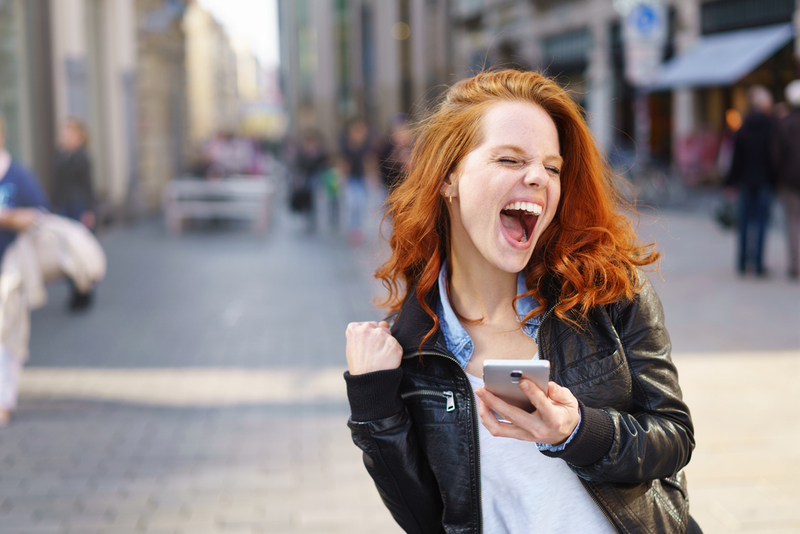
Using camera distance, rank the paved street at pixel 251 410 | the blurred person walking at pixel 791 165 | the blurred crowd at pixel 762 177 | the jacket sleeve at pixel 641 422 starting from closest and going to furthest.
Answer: the jacket sleeve at pixel 641 422
the paved street at pixel 251 410
the blurred person walking at pixel 791 165
the blurred crowd at pixel 762 177

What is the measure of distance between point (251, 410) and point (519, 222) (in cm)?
382

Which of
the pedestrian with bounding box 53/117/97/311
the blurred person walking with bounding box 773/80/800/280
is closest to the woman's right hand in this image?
the blurred person walking with bounding box 773/80/800/280

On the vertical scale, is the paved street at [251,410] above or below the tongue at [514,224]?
below

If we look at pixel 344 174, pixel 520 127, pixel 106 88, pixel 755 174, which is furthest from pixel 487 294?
pixel 106 88

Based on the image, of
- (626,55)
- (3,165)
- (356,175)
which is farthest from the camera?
(356,175)

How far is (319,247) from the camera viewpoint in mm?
13734

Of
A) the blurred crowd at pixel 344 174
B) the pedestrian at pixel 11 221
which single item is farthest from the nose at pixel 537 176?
the blurred crowd at pixel 344 174

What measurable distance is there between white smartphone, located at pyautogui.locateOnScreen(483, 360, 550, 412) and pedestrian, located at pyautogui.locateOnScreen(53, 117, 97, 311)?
10.1 m

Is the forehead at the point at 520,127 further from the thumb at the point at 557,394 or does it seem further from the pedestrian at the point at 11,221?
the pedestrian at the point at 11,221

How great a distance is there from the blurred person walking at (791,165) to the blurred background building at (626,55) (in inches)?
68.0

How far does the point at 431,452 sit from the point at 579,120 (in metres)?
0.74

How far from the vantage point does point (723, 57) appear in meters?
19.4

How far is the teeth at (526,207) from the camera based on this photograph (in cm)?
166

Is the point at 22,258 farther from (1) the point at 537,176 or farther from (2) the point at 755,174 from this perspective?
(2) the point at 755,174
